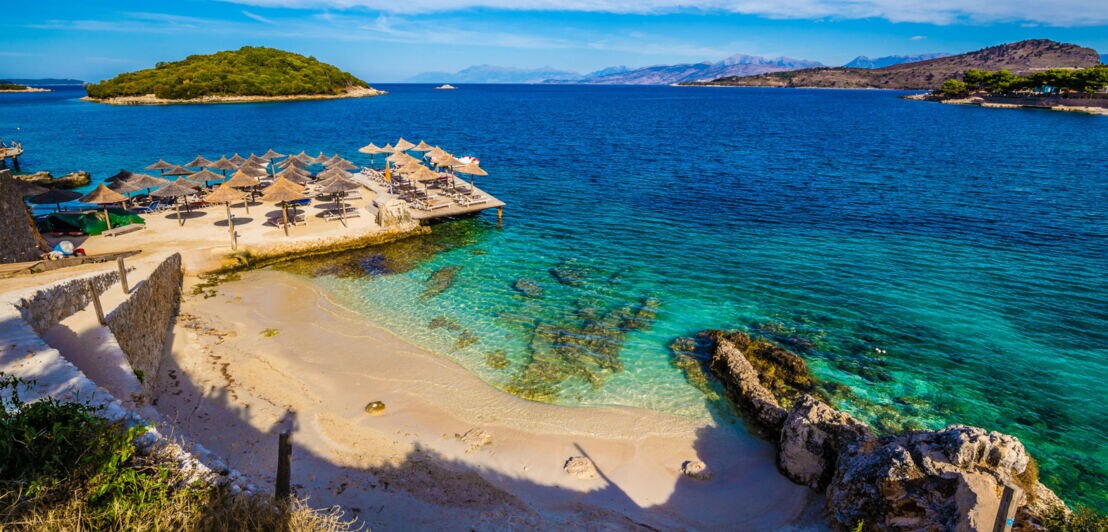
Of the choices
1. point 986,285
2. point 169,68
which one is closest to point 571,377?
point 986,285

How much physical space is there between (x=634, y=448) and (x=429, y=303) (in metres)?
10.6

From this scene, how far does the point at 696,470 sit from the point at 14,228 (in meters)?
23.3

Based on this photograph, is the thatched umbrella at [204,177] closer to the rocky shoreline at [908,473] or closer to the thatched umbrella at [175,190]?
the thatched umbrella at [175,190]

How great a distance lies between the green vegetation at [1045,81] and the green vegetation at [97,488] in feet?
535

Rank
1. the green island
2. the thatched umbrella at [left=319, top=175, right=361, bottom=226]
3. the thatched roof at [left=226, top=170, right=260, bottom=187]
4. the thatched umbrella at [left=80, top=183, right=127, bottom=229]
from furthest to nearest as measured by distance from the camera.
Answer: the green island, the thatched roof at [left=226, top=170, right=260, bottom=187], the thatched umbrella at [left=319, top=175, right=361, bottom=226], the thatched umbrella at [left=80, top=183, right=127, bottom=229]

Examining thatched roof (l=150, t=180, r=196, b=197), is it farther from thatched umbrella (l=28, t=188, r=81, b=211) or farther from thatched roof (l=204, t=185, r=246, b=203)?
thatched umbrella (l=28, t=188, r=81, b=211)

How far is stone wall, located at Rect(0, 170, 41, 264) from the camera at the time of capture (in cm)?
1695

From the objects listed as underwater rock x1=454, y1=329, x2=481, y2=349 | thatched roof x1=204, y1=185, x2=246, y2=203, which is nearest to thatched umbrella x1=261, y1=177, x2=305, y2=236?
thatched roof x1=204, y1=185, x2=246, y2=203

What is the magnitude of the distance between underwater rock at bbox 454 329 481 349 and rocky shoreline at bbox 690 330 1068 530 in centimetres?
906

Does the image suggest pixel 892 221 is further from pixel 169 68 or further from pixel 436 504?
pixel 169 68

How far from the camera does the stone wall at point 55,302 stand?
12.0 m

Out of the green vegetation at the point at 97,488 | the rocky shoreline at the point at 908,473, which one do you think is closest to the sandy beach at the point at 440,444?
the rocky shoreline at the point at 908,473

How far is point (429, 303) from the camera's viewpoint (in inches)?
781

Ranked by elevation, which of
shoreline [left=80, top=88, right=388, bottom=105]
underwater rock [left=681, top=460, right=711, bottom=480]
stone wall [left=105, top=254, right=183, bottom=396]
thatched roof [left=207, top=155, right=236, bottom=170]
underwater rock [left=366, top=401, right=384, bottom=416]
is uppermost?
shoreline [left=80, top=88, right=388, bottom=105]
